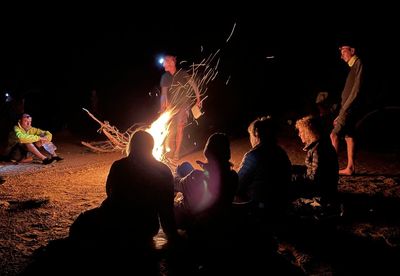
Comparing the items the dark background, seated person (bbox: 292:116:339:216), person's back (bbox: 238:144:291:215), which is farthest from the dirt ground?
the dark background

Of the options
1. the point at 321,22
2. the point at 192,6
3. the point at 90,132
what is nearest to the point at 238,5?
the point at 192,6

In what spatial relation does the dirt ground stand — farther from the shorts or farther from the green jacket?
the shorts

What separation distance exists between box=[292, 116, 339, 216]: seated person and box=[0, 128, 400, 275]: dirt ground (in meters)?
0.36

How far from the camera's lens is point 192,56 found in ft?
72.0

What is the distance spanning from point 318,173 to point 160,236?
210cm

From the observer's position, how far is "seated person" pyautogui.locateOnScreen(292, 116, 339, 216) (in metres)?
4.90

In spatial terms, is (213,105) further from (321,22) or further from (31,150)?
(31,150)

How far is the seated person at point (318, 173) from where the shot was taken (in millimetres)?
4902

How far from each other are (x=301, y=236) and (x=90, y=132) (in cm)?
1228

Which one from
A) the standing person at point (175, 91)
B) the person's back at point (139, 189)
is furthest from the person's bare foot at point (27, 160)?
the person's back at point (139, 189)

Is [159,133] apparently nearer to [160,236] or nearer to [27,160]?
[160,236]

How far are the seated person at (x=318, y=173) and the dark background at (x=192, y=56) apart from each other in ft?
29.0

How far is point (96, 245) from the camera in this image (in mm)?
3930

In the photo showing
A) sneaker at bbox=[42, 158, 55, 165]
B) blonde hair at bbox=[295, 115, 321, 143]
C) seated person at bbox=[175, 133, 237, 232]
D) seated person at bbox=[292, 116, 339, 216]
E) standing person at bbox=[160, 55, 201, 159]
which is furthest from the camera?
sneaker at bbox=[42, 158, 55, 165]
